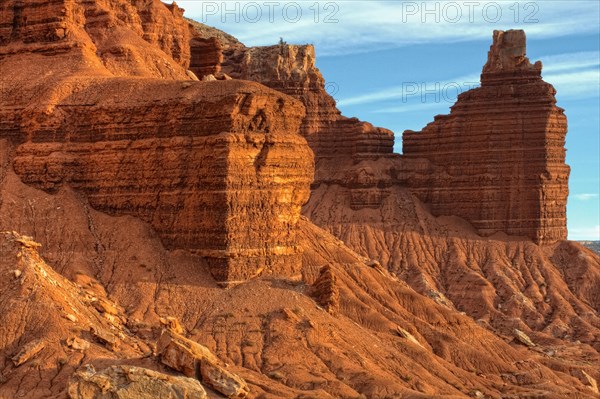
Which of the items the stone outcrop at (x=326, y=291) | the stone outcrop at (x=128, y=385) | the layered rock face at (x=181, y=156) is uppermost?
the layered rock face at (x=181, y=156)

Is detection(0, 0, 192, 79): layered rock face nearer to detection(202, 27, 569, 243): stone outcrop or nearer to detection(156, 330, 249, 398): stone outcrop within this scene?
detection(156, 330, 249, 398): stone outcrop

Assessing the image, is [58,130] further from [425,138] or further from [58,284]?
[425,138]

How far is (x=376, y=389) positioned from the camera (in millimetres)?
60750

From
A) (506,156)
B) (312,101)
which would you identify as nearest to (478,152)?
(506,156)

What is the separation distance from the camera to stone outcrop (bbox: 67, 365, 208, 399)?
5041cm

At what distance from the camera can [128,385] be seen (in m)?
50.7

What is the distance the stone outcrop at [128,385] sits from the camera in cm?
5041

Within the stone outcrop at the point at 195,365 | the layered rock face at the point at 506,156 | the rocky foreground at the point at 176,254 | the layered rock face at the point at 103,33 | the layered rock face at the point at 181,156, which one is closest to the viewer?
the stone outcrop at the point at 195,365

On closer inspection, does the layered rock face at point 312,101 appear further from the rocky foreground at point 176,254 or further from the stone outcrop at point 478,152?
the rocky foreground at point 176,254

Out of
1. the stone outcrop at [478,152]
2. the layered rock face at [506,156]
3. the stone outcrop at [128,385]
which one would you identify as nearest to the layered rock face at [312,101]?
the stone outcrop at [478,152]

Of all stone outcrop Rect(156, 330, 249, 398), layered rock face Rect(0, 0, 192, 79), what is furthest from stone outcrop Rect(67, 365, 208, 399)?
layered rock face Rect(0, 0, 192, 79)

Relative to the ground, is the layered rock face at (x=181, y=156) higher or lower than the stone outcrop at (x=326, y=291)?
higher

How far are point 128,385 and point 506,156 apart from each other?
235 feet

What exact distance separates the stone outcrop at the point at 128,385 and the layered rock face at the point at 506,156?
229 ft
